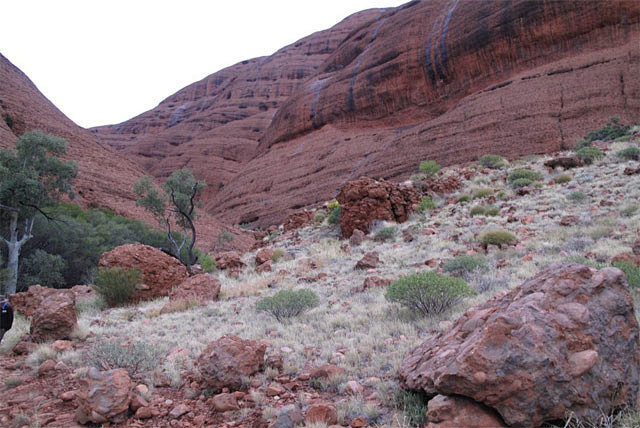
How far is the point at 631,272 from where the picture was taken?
494 centimetres

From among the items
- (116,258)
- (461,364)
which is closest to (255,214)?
(116,258)

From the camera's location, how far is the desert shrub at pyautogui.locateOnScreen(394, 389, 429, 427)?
286cm

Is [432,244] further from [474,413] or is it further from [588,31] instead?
[588,31]

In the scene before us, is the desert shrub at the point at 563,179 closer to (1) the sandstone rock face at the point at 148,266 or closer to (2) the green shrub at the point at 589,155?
(2) the green shrub at the point at 589,155

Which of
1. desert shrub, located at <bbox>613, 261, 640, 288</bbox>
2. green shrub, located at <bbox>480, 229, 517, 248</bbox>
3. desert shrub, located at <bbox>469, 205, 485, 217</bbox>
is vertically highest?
desert shrub, located at <bbox>613, 261, 640, 288</bbox>

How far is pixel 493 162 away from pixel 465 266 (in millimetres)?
18006

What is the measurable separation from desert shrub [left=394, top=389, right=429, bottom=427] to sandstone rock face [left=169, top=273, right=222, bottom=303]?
619 cm

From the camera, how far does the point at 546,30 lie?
3112 cm

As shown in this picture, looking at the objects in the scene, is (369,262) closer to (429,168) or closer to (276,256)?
(276,256)

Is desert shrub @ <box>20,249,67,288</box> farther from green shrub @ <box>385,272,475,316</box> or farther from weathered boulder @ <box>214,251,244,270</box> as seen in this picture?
green shrub @ <box>385,272,475,316</box>

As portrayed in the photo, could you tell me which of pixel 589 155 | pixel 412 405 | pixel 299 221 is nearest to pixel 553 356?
pixel 412 405

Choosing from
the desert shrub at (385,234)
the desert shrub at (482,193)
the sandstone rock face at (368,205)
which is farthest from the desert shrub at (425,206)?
the desert shrub at (385,234)

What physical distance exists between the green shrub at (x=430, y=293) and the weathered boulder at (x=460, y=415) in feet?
9.93

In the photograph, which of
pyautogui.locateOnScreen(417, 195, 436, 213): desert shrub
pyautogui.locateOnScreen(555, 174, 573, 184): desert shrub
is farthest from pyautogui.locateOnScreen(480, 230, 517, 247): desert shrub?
pyautogui.locateOnScreen(555, 174, 573, 184): desert shrub
